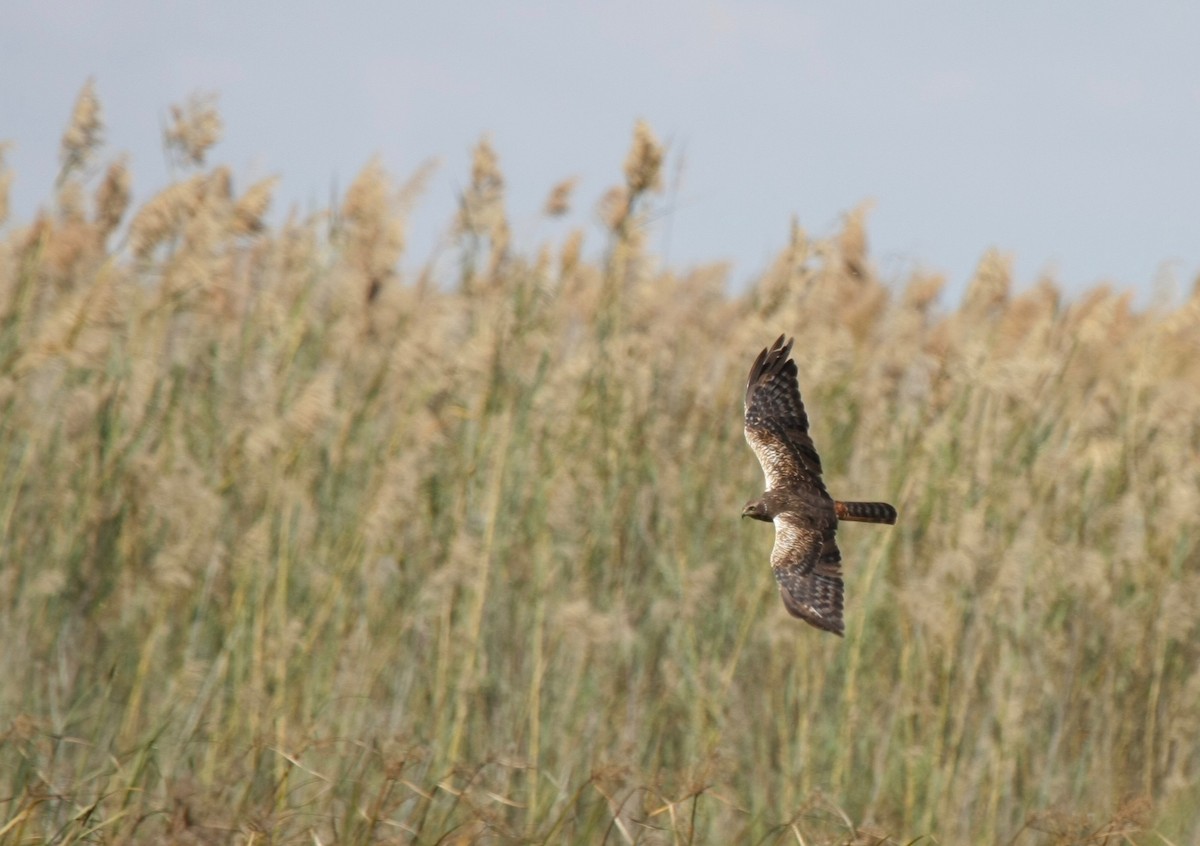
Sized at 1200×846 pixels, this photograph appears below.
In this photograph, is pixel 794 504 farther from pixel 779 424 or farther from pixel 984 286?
pixel 984 286

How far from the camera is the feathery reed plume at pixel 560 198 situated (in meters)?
6.67

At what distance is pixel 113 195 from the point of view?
20.2 ft

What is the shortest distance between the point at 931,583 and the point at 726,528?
78 cm

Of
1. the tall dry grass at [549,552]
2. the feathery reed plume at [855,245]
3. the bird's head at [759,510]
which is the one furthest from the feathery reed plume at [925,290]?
the bird's head at [759,510]

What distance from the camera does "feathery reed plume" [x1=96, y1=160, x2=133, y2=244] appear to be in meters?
6.14

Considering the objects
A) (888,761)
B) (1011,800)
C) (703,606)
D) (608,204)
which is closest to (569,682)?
(703,606)

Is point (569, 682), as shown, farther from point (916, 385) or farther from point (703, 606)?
point (916, 385)

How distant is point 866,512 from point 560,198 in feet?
9.19

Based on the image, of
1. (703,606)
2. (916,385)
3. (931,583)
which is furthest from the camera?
(916,385)

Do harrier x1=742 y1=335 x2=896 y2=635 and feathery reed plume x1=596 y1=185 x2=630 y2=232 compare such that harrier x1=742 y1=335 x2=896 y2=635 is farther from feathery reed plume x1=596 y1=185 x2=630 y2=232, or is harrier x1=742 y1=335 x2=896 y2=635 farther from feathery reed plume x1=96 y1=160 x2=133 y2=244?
feathery reed plume x1=96 y1=160 x2=133 y2=244

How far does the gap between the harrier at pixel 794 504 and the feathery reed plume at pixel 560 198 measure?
5.62 feet

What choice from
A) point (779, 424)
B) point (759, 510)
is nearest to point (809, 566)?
point (759, 510)

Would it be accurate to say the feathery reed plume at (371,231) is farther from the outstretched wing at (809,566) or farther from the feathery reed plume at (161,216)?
the outstretched wing at (809,566)

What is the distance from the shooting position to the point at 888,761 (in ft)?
16.4
